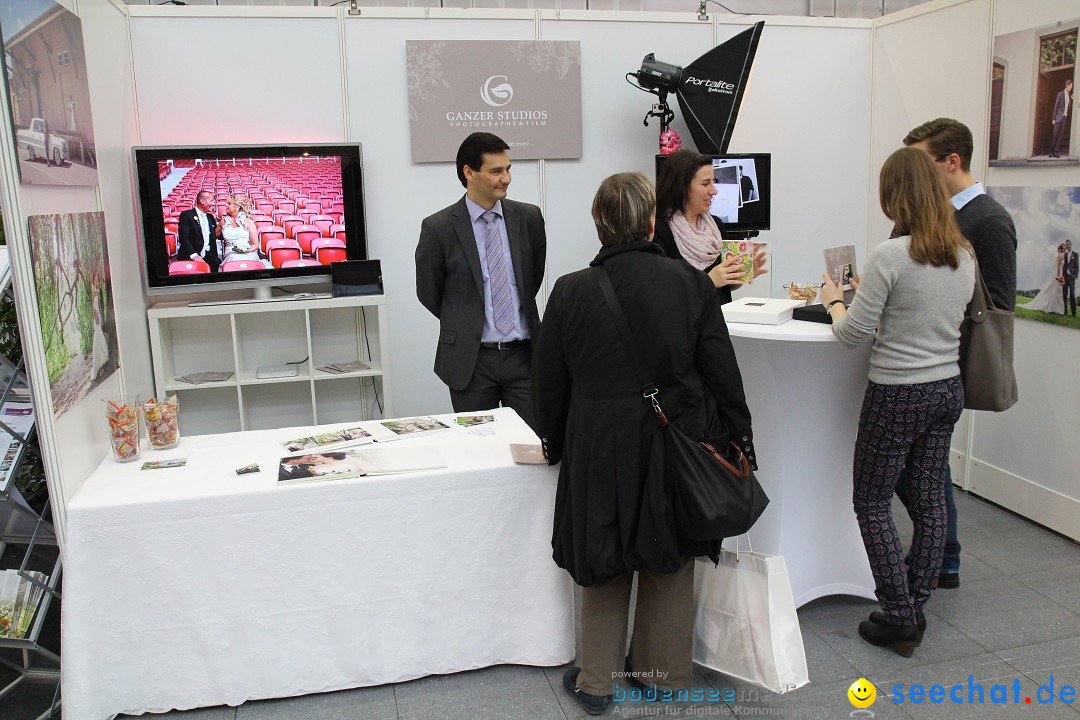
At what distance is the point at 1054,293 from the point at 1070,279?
0.33 ft

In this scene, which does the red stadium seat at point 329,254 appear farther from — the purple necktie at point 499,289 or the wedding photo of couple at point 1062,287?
the wedding photo of couple at point 1062,287

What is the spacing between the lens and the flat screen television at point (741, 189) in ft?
15.3

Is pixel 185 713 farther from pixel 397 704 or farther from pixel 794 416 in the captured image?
pixel 794 416

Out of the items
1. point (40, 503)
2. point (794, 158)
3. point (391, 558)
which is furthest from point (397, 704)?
point (794, 158)

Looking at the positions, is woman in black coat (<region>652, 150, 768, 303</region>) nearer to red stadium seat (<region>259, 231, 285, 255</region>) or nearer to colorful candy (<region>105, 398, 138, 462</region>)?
colorful candy (<region>105, 398, 138, 462</region>)

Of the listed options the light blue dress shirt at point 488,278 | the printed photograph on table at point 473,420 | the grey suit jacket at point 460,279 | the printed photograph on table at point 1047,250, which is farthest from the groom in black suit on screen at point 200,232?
the printed photograph on table at point 1047,250

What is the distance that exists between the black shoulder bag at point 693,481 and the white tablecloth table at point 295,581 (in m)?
0.47

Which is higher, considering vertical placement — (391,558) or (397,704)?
(391,558)

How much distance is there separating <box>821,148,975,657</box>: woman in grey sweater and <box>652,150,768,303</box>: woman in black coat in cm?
55

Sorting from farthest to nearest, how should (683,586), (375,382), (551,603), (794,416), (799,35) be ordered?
(799,35)
(375,382)
(794,416)
(551,603)
(683,586)

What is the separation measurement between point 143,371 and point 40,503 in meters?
1.56

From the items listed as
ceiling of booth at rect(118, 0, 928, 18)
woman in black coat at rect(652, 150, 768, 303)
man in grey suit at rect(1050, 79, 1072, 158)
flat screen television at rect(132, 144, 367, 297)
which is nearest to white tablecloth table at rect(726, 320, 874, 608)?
woman in black coat at rect(652, 150, 768, 303)

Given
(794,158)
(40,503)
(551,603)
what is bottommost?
(551,603)

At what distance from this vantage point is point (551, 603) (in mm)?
2594
